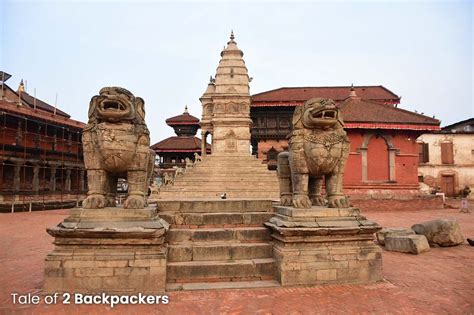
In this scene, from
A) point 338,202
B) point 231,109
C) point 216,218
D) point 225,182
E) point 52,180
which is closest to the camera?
point 338,202

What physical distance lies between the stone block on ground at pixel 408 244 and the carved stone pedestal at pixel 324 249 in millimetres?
3151

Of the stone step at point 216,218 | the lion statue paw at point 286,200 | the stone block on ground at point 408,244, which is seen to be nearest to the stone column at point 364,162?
the stone block on ground at point 408,244

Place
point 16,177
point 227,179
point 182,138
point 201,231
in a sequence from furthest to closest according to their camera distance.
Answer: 1. point 182,138
2. point 16,177
3. point 227,179
4. point 201,231

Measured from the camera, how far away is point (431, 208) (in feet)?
71.3

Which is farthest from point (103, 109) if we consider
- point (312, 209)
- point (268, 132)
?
point (268, 132)

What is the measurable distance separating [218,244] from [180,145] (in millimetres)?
36016

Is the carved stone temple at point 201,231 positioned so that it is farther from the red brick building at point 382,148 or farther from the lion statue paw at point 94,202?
the red brick building at point 382,148

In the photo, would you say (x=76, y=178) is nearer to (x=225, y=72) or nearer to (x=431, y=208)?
(x=225, y=72)

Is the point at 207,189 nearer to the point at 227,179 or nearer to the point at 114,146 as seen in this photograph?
the point at 227,179

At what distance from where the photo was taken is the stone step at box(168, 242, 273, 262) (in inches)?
221

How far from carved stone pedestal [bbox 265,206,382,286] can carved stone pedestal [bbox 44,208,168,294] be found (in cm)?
194

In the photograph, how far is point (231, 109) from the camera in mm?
30906

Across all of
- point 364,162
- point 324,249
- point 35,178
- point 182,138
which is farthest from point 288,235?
point 182,138

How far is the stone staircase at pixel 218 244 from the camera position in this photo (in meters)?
5.36
